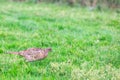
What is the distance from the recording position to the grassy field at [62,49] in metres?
6.38

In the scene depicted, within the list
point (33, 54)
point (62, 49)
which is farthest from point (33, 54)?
point (62, 49)

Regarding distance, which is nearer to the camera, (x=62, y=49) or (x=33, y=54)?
(x=33, y=54)

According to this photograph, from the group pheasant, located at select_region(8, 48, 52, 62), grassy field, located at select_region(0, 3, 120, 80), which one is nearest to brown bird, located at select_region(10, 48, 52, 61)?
pheasant, located at select_region(8, 48, 52, 62)

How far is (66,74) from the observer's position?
6379 mm

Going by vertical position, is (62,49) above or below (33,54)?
below

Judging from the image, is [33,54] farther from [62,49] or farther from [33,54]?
[62,49]

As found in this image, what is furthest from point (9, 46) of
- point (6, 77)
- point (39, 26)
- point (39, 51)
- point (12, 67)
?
point (39, 26)

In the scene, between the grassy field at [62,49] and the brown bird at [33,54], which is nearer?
the grassy field at [62,49]

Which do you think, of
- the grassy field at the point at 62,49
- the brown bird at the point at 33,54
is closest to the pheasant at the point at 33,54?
the brown bird at the point at 33,54

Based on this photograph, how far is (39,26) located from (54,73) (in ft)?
16.9

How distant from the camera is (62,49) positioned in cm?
826

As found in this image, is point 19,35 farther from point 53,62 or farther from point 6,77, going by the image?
point 6,77

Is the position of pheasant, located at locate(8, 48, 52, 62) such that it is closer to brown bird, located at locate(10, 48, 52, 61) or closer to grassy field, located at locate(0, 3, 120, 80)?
brown bird, located at locate(10, 48, 52, 61)

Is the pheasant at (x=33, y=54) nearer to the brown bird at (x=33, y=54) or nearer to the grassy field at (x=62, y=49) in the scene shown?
the brown bird at (x=33, y=54)
